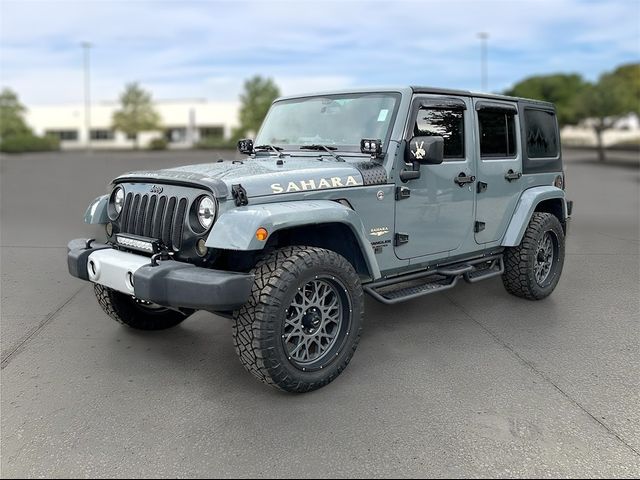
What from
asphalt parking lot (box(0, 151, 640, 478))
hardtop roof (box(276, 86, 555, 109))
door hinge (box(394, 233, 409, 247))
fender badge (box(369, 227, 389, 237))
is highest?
hardtop roof (box(276, 86, 555, 109))

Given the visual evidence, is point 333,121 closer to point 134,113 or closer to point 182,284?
point 182,284

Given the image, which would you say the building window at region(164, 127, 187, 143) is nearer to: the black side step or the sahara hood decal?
the black side step

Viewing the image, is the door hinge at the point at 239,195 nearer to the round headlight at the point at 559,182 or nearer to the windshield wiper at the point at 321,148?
the windshield wiper at the point at 321,148

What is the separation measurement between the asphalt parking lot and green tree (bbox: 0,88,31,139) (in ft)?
229

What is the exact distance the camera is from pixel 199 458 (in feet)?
9.91

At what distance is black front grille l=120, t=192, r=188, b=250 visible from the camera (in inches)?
151

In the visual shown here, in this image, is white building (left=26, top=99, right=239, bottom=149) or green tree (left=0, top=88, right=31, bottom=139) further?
white building (left=26, top=99, right=239, bottom=149)

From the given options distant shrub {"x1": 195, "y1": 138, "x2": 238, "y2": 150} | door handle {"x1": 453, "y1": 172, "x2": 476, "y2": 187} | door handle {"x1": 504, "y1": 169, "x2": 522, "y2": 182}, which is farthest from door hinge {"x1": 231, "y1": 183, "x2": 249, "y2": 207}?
distant shrub {"x1": 195, "y1": 138, "x2": 238, "y2": 150}

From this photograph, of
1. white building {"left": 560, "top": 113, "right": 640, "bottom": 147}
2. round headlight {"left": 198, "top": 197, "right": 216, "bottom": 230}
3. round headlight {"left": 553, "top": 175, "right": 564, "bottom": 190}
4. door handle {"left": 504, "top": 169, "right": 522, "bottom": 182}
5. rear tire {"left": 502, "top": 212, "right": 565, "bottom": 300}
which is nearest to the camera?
round headlight {"left": 198, "top": 197, "right": 216, "bottom": 230}

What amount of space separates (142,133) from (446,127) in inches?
2753

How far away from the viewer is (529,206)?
227 inches

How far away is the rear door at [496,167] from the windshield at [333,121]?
116cm

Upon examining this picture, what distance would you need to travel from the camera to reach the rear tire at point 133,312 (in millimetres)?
4754

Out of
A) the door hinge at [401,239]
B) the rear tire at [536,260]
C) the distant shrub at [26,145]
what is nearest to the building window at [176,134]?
the distant shrub at [26,145]
